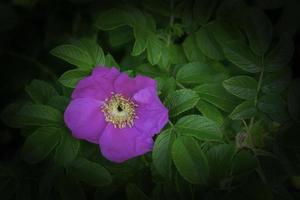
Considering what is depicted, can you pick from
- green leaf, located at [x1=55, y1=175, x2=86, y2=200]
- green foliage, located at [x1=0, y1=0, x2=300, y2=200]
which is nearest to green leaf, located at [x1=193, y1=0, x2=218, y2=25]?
green foliage, located at [x1=0, y1=0, x2=300, y2=200]

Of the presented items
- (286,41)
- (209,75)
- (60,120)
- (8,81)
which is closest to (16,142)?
(8,81)

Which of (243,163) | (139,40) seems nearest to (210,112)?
(243,163)

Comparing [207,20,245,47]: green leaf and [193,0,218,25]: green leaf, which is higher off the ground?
[193,0,218,25]: green leaf

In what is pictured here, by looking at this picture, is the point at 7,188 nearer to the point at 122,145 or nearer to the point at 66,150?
the point at 66,150

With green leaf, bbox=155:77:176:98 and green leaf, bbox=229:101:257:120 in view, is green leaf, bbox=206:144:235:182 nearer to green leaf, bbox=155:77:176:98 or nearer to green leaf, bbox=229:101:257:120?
green leaf, bbox=229:101:257:120

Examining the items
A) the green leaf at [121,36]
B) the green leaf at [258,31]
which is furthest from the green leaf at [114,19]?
the green leaf at [258,31]

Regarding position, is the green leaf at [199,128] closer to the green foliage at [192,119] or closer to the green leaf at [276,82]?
the green foliage at [192,119]

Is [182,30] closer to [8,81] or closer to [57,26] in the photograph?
[57,26]
